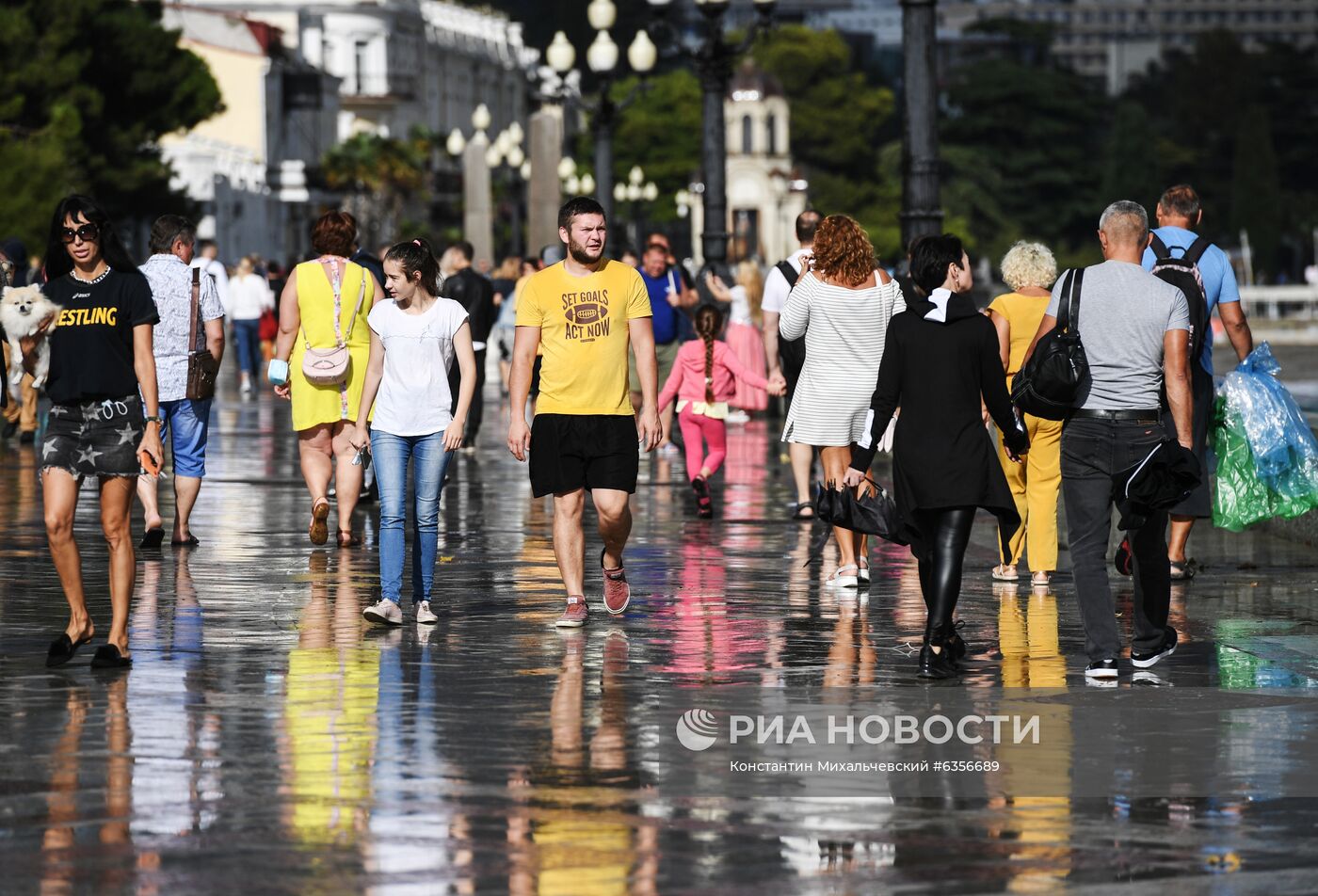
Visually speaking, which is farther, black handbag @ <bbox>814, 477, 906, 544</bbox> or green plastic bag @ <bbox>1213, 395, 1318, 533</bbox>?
green plastic bag @ <bbox>1213, 395, 1318, 533</bbox>

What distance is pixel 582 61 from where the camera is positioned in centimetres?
12712

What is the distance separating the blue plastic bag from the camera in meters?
11.9

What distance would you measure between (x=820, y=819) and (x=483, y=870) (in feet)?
3.44

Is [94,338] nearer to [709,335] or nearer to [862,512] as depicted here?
[862,512]

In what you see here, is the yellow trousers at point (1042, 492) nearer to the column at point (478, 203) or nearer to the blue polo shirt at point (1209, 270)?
the blue polo shirt at point (1209, 270)

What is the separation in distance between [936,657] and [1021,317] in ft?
10.4

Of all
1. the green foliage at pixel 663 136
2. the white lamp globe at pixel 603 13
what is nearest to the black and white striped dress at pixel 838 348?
the white lamp globe at pixel 603 13

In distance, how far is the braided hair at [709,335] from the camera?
52.6ft

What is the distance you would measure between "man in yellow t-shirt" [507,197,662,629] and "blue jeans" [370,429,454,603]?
22.4 inches

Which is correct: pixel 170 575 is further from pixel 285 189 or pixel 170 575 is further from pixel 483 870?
pixel 285 189

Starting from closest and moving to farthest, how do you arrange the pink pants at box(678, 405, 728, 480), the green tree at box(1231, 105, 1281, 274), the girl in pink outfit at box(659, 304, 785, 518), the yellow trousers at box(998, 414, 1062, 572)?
the yellow trousers at box(998, 414, 1062, 572)
the pink pants at box(678, 405, 728, 480)
the girl in pink outfit at box(659, 304, 785, 518)
the green tree at box(1231, 105, 1281, 274)

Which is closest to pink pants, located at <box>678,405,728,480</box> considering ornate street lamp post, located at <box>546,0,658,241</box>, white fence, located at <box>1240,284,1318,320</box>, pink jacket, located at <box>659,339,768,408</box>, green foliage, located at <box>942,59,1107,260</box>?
pink jacket, located at <box>659,339,768,408</box>

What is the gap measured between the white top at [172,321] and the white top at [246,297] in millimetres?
18679

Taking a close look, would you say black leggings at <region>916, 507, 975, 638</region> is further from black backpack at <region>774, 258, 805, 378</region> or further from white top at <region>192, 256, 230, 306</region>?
white top at <region>192, 256, 230, 306</region>
